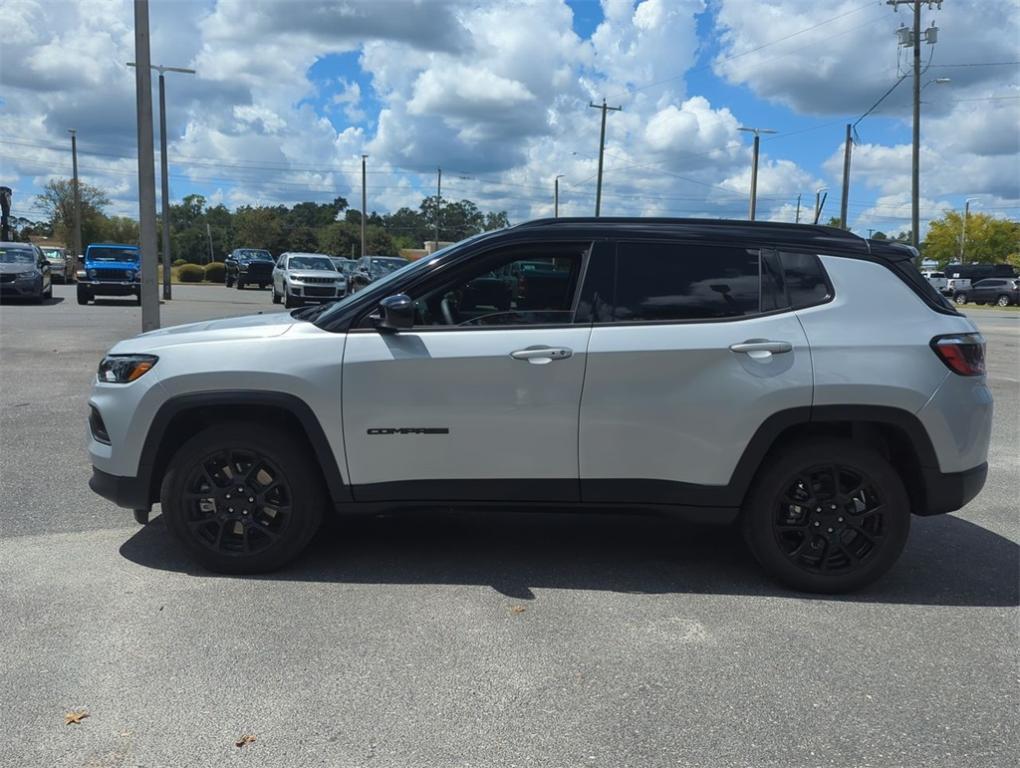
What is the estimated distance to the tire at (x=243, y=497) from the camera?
434 cm

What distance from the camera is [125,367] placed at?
14.5 feet

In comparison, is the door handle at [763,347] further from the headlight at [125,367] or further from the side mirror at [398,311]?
the headlight at [125,367]

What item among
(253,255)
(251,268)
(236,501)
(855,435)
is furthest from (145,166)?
(253,255)

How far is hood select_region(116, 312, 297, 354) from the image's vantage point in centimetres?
439

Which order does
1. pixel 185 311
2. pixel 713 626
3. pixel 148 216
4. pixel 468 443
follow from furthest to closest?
pixel 185 311 → pixel 148 216 → pixel 468 443 → pixel 713 626

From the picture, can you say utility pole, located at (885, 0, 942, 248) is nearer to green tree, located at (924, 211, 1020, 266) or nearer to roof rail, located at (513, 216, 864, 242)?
roof rail, located at (513, 216, 864, 242)

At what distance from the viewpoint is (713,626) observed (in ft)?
13.1

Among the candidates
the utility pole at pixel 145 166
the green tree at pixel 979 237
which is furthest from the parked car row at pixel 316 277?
the green tree at pixel 979 237

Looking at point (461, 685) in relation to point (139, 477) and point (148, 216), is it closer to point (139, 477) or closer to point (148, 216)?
point (139, 477)

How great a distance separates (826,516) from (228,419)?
3.11 metres

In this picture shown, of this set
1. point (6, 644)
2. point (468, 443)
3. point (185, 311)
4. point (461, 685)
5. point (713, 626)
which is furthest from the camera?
point (185, 311)

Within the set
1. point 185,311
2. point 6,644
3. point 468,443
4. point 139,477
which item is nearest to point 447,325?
point 468,443

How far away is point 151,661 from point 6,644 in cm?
68

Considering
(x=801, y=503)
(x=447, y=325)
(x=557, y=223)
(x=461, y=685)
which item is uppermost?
(x=557, y=223)
